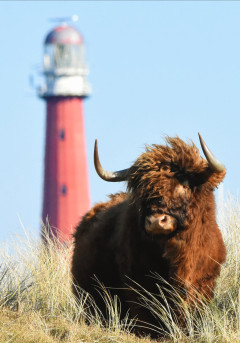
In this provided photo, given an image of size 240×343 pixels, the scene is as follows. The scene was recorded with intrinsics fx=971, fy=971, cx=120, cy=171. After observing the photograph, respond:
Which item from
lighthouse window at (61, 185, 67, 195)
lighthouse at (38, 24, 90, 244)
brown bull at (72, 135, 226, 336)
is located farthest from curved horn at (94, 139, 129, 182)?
lighthouse window at (61, 185, 67, 195)

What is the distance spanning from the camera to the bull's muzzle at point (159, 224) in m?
6.89

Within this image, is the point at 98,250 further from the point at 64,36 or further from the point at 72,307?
the point at 64,36

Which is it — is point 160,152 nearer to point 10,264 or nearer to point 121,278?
point 121,278

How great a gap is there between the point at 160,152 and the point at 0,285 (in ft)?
6.74

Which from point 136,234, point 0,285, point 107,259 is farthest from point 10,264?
point 136,234

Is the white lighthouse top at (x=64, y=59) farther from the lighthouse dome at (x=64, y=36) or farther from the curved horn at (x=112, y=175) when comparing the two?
the curved horn at (x=112, y=175)

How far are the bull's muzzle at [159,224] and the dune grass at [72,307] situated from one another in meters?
0.52

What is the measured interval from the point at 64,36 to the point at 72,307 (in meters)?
51.4

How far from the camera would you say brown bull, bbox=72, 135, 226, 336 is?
7109 millimetres

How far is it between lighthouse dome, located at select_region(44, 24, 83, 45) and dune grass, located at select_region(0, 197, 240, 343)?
1957 inches

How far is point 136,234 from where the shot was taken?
7.32m

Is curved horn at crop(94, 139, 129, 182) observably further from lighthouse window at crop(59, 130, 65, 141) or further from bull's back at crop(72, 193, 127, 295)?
lighthouse window at crop(59, 130, 65, 141)

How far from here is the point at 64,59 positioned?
193 feet

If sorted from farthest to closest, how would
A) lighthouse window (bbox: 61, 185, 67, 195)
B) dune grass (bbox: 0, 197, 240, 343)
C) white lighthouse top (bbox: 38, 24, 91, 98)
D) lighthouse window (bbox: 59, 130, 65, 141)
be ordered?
white lighthouse top (bbox: 38, 24, 91, 98), lighthouse window (bbox: 61, 185, 67, 195), lighthouse window (bbox: 59, 130, 65, 141), dune grass (bbox: 0, 197, 240, 343)
